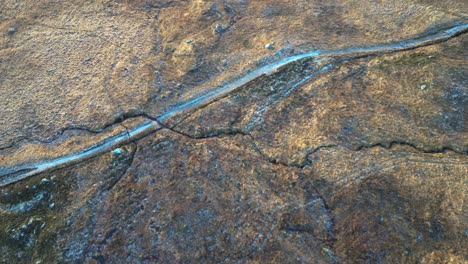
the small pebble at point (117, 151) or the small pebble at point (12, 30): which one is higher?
the small pebble at point (12, 30)

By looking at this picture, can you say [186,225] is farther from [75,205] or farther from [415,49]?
[415,49]

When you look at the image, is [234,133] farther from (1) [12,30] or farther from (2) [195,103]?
(1) [12,30]

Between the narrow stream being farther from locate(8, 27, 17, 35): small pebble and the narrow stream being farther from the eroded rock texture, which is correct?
locate(8, 27, 17, 35): small pebble

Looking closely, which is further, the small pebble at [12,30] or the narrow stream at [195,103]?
the small pebble at [12,30]

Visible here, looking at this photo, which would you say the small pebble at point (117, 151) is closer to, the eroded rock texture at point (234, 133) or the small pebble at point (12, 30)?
the eroded rock texture at point (234, 133)

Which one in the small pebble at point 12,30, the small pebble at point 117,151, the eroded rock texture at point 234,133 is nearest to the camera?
the eroded rock texture at point 234,133

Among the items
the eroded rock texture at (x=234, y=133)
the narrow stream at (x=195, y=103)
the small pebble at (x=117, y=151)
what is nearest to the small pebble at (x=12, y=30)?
A: the eroded rock texture at (x=234, y=133)

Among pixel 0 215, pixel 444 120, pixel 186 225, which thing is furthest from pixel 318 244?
pixel 0 215

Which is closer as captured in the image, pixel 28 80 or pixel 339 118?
pixel 339 118
